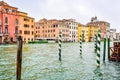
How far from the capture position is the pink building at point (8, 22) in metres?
53.1

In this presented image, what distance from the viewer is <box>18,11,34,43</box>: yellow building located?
59.9m

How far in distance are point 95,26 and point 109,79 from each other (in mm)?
114334

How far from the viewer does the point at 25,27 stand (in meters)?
61.9

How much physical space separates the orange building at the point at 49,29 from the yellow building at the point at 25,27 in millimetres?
19654

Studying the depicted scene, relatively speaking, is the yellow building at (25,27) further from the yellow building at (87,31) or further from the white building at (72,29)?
the yellow building at (87,31)

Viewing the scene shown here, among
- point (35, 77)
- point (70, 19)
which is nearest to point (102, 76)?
point (35, 77)

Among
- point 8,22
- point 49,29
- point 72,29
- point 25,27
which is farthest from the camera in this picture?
point 72,29

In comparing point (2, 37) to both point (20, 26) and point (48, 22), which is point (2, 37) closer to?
point (20, 26)

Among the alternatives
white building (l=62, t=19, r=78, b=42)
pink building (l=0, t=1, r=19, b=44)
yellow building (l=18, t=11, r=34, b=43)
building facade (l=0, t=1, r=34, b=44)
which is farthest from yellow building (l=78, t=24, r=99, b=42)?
pink building (l=0, t=1, r=19, b=44)

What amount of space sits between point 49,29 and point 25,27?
2456cm

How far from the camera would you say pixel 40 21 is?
90562 millimetres

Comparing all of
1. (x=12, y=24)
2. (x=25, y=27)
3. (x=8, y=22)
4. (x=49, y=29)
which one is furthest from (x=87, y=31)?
(x=8, y=22)

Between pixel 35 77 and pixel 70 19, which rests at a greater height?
pixel 70 19

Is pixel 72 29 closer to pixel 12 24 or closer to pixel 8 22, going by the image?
pixel 12 24
